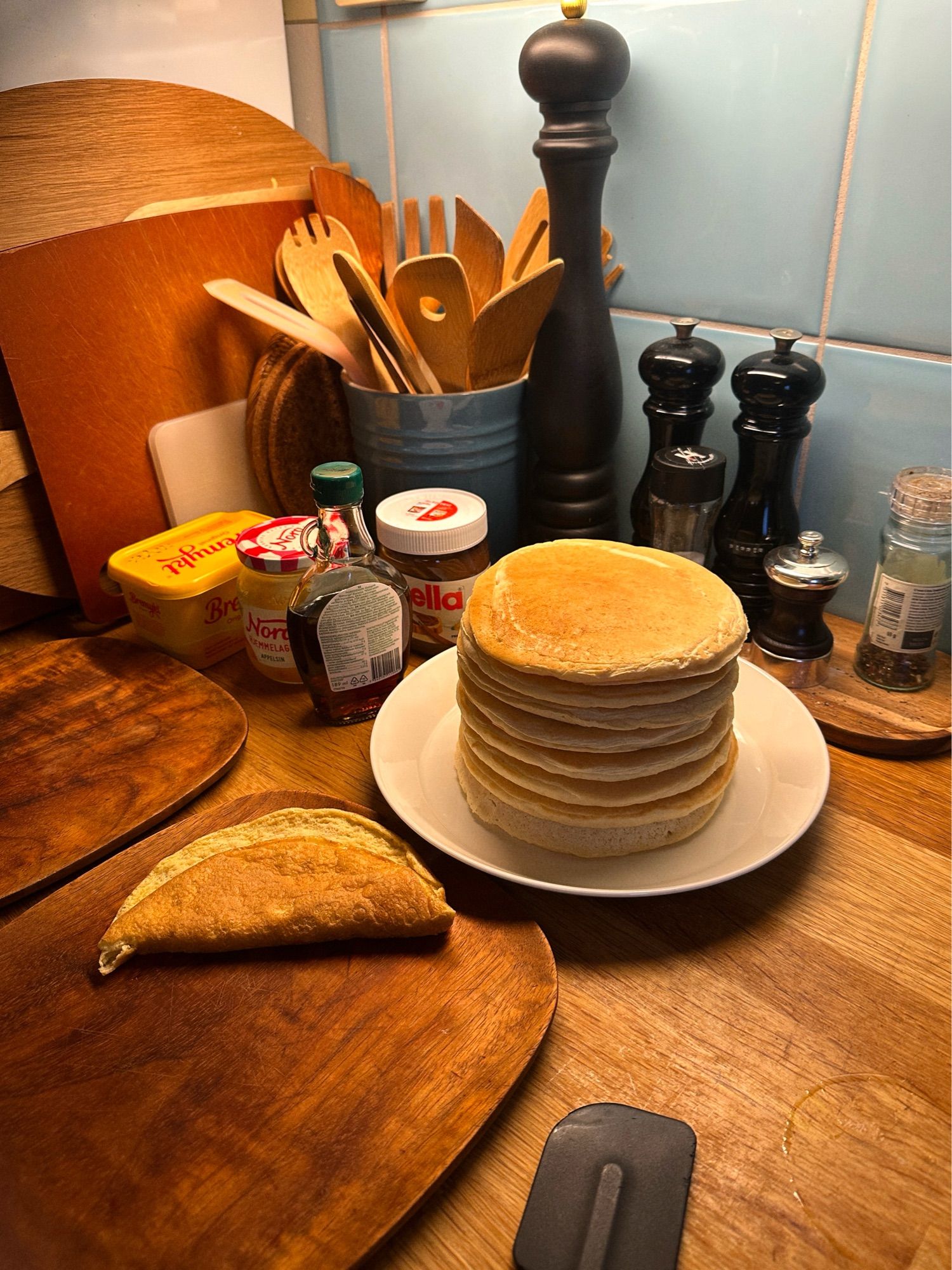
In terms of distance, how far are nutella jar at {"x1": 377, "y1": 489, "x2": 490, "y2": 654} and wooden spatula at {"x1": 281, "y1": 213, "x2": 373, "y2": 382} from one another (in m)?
0.22

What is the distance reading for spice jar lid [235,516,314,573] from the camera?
2.52ft

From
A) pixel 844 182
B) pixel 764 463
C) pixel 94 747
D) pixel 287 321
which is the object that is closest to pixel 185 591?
pixel 94 747

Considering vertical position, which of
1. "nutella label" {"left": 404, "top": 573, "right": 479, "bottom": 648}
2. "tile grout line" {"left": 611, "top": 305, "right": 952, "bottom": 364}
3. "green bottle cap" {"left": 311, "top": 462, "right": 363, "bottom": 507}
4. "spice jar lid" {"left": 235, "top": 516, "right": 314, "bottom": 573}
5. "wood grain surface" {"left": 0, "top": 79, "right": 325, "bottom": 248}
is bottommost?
"nutella label" {"left": 404, "top": 573, "right": 479, "bottom": 648}

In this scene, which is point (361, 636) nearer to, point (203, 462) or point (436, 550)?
point (436, 550)

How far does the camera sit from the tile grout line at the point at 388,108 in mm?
994

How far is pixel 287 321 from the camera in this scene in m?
0.88

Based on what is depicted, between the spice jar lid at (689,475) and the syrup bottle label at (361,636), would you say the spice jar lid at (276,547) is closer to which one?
the syrup bottle label at (361,636)

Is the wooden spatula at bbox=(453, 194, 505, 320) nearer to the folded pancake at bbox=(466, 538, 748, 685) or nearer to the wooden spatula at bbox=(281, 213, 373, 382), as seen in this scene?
the wooden spatula at bbox=(281, 213, 373, 382)

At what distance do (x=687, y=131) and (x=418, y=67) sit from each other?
0.35 metres

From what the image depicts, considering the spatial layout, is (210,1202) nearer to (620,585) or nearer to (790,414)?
(620,585)

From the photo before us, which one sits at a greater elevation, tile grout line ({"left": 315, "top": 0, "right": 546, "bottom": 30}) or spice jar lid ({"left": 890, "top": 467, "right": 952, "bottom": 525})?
tile grout line ({"left": 315, "top": 0, "right": 546, "bottom": 30})

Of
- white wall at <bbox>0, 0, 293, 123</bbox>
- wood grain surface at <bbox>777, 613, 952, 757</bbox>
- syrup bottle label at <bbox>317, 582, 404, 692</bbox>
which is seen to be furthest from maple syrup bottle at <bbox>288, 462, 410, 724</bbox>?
white wall at <bbox>0, 0, 293, 123</bbox>

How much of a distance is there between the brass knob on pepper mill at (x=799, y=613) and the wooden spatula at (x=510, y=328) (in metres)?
0.30

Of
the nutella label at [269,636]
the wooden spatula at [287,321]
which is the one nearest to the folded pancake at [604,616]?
the nutella label at [269,636]
